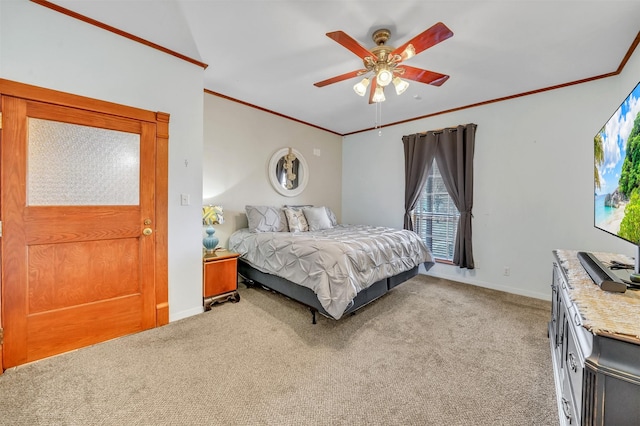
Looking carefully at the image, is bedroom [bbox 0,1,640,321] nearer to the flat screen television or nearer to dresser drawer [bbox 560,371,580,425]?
the flat screen television

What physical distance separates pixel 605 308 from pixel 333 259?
1692mm

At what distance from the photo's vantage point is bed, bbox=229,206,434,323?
7.63ft

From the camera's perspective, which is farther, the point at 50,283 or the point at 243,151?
the point at 243,151

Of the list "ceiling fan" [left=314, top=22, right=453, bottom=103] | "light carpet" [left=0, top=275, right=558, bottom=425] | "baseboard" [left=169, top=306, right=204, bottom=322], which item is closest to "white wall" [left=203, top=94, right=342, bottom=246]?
"baseboard" [left=169, top=306, right=204, bottom=322]

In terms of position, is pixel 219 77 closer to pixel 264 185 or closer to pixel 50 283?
pixel 264 185

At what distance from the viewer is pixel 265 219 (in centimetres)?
364

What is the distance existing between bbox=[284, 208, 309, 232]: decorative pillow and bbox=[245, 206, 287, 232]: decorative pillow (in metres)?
0.09

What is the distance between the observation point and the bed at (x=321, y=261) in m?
2.33

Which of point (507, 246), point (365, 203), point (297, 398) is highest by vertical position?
point (365, 203)

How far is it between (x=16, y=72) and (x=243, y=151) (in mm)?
2288

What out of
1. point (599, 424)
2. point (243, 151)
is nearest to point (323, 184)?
point (243, 151)

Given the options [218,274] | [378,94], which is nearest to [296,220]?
[218,274]

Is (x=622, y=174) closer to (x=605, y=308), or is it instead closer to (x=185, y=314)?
(x=605, y=308)

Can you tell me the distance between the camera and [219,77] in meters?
3.02
